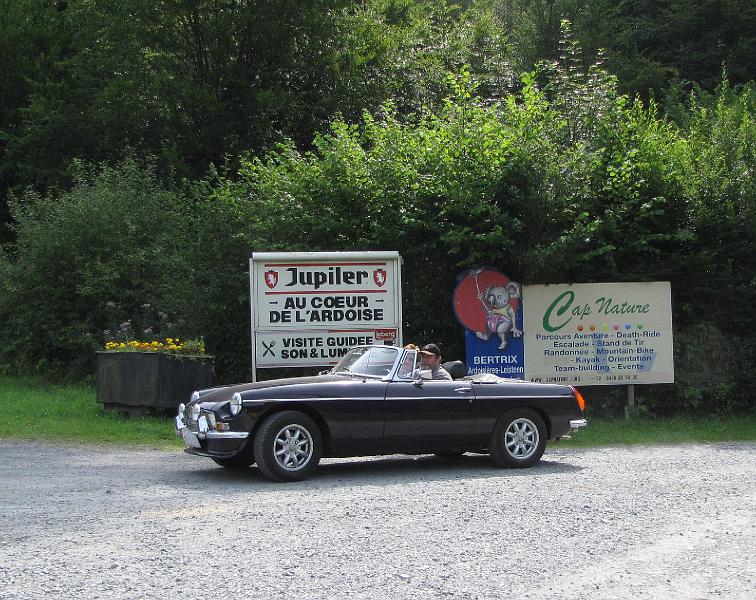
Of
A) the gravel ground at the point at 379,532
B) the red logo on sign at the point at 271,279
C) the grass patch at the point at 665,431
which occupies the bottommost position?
the grass patch at the point at 665,431

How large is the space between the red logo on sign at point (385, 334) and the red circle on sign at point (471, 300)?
1.37 meters

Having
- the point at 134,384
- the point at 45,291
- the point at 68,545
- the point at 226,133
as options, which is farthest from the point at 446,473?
the point at 226,133

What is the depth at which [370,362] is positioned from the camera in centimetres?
1115

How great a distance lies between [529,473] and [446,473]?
92 cm

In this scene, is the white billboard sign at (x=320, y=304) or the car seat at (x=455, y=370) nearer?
the car seat at (x=455, y=370)

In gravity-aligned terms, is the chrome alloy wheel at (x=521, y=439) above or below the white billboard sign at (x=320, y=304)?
below

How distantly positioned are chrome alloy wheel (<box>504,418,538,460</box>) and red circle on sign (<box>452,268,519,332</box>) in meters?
5.15

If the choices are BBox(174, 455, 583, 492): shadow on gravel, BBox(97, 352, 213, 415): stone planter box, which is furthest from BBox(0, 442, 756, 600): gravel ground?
BBox(97, 352, 213, 415): stone planter box

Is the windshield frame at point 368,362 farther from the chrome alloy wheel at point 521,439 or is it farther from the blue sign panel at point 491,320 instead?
the blue sign panel at point 491,320

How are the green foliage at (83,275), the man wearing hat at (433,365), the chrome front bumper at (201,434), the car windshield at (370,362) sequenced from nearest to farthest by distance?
the chrome front bumper at (201,434) → the car windshield at (370,362) → the man wearing hat at (433,365) → the green foliage at (83,275)

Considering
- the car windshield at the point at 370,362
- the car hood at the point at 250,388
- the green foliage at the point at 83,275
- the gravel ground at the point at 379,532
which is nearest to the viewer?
the gravel ground at the point at 379,532

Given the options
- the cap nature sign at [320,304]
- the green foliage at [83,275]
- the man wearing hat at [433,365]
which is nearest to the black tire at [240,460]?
the man wearing hat at [433,365]

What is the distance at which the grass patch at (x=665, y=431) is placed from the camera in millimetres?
14516

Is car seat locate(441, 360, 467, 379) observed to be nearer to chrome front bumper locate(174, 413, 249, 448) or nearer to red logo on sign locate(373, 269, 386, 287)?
chrome front bumper locate(174, 413, 249, 448)
